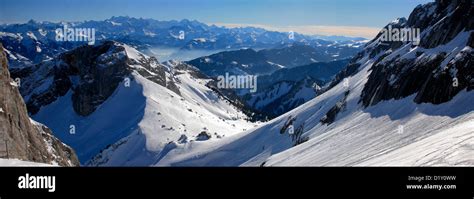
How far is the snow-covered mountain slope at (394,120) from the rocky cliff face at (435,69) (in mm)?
111

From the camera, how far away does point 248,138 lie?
352 ft

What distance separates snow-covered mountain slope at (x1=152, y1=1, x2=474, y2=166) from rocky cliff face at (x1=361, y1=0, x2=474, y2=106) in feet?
0.37

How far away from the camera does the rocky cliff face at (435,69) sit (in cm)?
4912

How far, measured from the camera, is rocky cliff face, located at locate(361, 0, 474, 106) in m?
49.1

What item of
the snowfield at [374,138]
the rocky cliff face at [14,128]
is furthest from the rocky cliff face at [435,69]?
the rocky cliff face at [14,128]

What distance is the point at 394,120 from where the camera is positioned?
52.6 m

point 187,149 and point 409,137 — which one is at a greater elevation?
point 409,137

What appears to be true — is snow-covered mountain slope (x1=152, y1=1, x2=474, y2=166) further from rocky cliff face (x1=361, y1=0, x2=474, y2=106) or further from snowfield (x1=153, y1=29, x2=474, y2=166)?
rocky cliff face (x1=361, y1=0, x2=474, y2=106)
